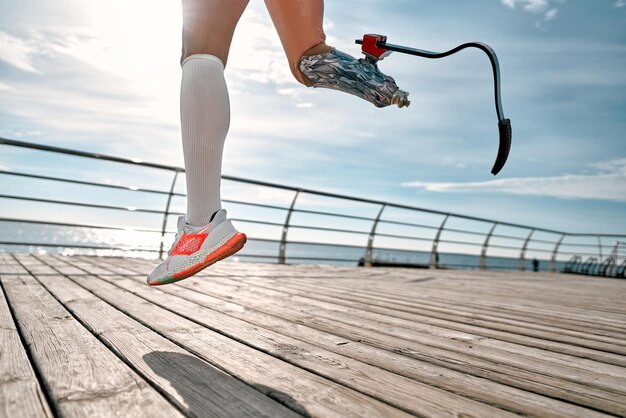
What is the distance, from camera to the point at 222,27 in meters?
1.28

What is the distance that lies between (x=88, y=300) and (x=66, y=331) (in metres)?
0.61

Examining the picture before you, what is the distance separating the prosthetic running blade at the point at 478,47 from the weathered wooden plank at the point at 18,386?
1.04 m

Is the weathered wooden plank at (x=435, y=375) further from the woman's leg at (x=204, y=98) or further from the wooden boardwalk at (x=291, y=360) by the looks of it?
the woman's leg at (x=204, y=98)

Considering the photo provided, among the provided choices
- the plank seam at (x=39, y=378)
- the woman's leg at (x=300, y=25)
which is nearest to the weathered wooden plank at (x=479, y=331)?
the woman's leg at (x=300, y=25)

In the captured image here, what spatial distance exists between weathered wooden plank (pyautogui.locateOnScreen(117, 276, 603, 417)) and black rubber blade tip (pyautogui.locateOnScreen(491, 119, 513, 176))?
51 cm

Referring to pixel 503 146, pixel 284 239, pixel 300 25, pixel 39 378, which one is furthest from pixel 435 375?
pixel 284 239

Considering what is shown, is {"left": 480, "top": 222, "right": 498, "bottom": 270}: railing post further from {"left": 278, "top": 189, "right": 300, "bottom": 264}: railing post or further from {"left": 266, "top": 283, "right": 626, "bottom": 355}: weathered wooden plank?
{"left": 266, "top": 283, "right": 626, "bottom": 355}: weathered wooden plank

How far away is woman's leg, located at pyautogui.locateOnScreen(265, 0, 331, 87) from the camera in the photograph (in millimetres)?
1294

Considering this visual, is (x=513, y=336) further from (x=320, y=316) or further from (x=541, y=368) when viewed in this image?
(x=320, y=316)

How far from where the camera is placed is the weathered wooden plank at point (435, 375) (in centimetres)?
73

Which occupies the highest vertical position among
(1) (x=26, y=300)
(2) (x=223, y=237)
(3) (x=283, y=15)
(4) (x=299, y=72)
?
(3) (x=283, y=15)

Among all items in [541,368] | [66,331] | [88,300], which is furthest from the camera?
[88,300]

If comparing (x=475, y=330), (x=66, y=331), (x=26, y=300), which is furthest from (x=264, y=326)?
(x=26, y=300)

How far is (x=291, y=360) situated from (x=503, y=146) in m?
0.72
